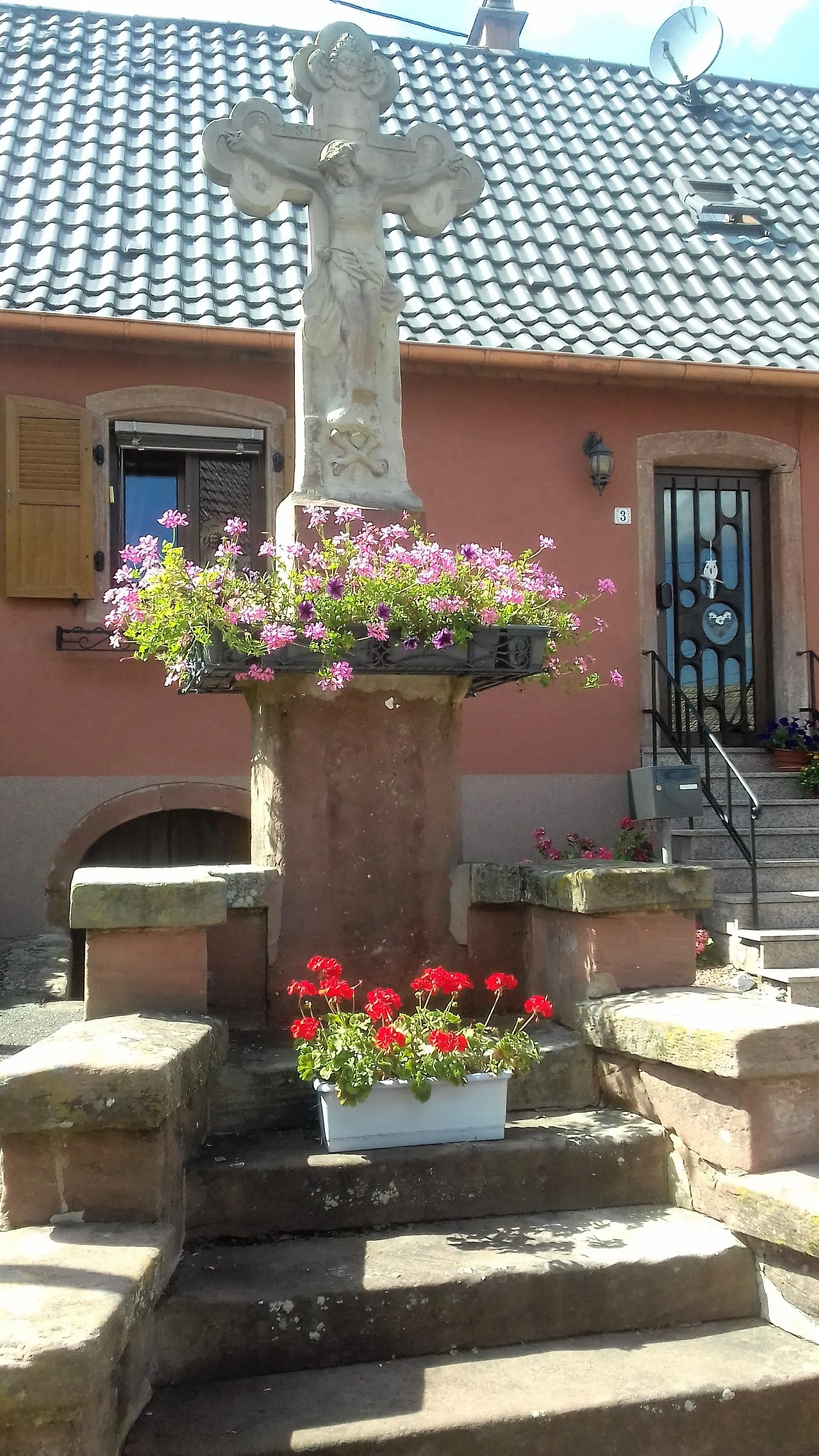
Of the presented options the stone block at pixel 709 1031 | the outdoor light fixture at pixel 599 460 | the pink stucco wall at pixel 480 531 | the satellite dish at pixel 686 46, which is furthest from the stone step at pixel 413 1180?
the satellite dish at pixel 686 46

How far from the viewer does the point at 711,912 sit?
6.49 m

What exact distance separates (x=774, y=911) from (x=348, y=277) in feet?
13.3

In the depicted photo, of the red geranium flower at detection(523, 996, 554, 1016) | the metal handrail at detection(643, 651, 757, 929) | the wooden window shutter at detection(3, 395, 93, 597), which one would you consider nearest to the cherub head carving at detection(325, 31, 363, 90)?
the red geranium flower at detection(523, 996, 554, 1016)

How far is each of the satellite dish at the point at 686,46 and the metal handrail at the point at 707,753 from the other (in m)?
5.96

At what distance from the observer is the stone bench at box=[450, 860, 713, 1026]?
3281 mm

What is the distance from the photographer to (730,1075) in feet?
8.87

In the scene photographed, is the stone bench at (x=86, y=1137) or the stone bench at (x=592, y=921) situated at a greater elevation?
the stone bench at (x=592, y=921)

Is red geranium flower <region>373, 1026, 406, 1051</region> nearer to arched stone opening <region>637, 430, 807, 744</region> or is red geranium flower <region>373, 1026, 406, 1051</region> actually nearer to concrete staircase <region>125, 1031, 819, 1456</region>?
concrete staircase <region>125, 1031, 819, 1456</region>

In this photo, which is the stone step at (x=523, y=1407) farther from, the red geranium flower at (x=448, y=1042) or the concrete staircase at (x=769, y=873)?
the concrete staircase at (x=769, y=873)

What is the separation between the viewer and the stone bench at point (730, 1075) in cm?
272

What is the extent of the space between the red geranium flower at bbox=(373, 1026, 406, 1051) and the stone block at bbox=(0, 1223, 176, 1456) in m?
0.65

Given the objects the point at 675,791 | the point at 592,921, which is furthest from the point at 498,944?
the point at 675,791

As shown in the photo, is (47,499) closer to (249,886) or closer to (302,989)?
(249,886)

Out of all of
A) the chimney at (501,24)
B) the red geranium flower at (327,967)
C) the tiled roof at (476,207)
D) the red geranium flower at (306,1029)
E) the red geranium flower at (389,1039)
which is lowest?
the red geranium flower at (389,1039)
